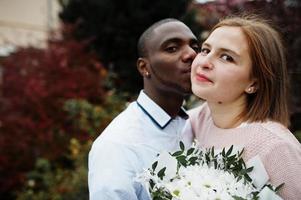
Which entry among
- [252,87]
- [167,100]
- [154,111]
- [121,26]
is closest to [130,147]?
[154,111]

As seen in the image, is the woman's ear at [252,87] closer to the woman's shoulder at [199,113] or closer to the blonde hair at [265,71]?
the blonde hair at [265,71]

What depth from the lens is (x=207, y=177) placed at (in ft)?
6.51

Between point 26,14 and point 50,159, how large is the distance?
6765 millimetres

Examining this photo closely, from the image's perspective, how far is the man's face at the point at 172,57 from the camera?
2.48m

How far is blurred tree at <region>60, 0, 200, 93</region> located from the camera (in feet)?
25.5

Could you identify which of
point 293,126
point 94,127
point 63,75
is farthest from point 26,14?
point 293,126

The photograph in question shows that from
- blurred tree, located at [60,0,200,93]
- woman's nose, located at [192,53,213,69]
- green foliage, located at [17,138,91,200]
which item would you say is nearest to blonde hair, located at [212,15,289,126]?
woman's nose, located at [192,53,213,69]

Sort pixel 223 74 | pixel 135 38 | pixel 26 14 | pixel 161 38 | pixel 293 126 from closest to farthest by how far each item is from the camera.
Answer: pixel 223 74
pixel 161 38
pixel 293 126
pixel 135 38
pixel 26 14

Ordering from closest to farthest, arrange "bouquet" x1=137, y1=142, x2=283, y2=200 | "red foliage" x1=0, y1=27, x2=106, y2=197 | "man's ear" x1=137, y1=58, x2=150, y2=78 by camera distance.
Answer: "bouquet" x1=137, y1=142, x2=283, y2=200 < "man's ear" x1=137, y1=58, x2=150, y2=78 < "red foliage" x1=0, y1=27, x2=106, y2=197

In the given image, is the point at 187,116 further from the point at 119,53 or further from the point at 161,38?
the point at 119,53

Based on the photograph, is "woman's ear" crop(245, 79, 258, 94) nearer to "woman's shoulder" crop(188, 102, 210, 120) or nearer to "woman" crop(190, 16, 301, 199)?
"woman" crop(190, 16, 301, 199)

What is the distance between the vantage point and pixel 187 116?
8.95 ft

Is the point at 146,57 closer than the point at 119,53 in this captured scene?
Yes

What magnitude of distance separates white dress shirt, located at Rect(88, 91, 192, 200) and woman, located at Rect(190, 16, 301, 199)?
0.28 metres
